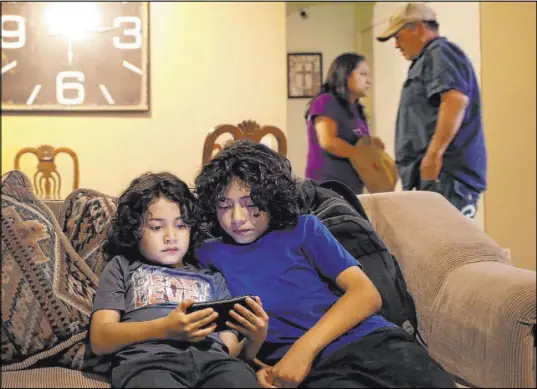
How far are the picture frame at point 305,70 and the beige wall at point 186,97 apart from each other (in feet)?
5.17

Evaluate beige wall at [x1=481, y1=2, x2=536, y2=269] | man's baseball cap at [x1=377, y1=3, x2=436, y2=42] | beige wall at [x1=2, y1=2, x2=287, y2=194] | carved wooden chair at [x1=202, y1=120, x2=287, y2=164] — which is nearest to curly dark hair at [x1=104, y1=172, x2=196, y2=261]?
carved wooden chair at [x1=202, y1=120, x2=287, y2=164]

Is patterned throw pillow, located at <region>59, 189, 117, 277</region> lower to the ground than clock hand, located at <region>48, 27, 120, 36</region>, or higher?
lower

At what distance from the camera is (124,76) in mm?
4359

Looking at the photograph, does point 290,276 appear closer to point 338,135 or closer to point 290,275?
point 290,275

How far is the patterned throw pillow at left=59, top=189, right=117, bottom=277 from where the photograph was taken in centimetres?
163

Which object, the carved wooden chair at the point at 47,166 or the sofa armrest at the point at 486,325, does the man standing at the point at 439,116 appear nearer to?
the sofa armrest at the point at 486,325

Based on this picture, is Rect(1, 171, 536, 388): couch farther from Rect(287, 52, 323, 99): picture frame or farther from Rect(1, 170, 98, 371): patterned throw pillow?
Rect(287, 52, 323, 99): picture frame

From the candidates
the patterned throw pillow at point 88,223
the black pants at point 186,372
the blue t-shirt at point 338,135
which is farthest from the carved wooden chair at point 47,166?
the black pants at point 186,372

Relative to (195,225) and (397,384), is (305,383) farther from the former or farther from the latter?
(195,225)

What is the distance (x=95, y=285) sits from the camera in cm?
158

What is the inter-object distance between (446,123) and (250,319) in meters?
1.91

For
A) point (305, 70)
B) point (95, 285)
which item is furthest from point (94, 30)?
point (95, 285)

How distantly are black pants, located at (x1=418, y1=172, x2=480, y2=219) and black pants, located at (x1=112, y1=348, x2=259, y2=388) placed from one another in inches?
76.4

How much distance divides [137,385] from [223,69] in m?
3.55
